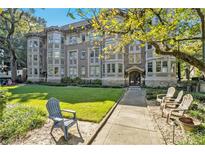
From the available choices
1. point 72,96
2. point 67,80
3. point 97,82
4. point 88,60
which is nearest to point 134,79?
point 97,82

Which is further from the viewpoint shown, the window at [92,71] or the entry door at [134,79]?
the window at [92,71]

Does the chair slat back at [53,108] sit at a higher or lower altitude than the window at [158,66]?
lower

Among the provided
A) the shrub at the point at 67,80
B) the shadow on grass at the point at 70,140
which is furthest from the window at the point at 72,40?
the shadow on grass at the point at 70,140

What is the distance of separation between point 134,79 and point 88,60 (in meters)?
8.41

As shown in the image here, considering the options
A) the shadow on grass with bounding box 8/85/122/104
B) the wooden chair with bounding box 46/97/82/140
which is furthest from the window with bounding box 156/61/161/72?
the wooden chair with bounding box 46/97/82/140

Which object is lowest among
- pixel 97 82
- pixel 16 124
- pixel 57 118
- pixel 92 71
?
pixel 16 124

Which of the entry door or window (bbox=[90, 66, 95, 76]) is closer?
the entry door

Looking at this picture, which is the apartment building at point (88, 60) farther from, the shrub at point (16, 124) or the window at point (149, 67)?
the shrub at point (16, 124)

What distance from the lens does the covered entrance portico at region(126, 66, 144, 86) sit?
21562 millimetres

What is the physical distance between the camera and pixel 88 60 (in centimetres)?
2595

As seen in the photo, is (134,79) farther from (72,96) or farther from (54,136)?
(54,136)

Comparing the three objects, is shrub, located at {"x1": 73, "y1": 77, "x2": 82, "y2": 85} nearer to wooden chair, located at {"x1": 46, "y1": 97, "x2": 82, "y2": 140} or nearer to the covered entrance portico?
the covered entrance portico

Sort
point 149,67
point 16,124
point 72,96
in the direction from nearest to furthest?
point 16,124, point 72,96, point 149,67

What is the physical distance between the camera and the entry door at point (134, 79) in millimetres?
22005
